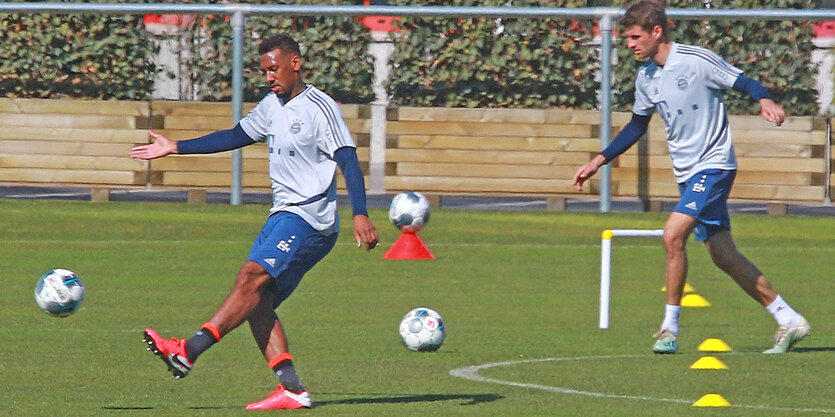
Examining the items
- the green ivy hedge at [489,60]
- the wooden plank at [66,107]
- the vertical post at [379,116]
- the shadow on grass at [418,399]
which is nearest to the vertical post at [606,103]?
the green ivy hedge at [489,60]

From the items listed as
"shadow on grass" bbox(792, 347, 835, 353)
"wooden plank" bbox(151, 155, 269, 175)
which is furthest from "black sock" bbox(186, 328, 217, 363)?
"wooden plank" bbox(151, 155, 269, 175)

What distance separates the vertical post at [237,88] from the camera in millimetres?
21172

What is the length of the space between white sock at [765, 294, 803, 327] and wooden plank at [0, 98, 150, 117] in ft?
40.1

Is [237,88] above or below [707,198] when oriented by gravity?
above

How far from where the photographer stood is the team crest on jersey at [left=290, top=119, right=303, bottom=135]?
27.4ft

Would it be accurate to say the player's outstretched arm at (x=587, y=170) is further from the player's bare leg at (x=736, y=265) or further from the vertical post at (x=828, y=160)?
the vertical post at (x=828, y=160)

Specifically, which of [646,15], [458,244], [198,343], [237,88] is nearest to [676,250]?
[646,15]

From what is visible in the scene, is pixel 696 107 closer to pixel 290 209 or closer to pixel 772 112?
pixel 772 112

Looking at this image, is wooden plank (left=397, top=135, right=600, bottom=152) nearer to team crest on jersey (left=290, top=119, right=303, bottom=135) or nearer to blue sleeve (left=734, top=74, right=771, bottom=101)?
blue sleeve (left=734, top=74, right=771, bottom=101)

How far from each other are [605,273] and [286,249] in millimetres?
3875

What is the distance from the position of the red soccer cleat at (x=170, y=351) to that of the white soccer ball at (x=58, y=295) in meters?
2.71

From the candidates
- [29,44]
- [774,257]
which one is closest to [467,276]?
[774,257]

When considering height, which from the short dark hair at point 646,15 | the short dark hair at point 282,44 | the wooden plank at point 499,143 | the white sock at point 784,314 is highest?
the short dark hair at point 646,15

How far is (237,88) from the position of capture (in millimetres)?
21234
